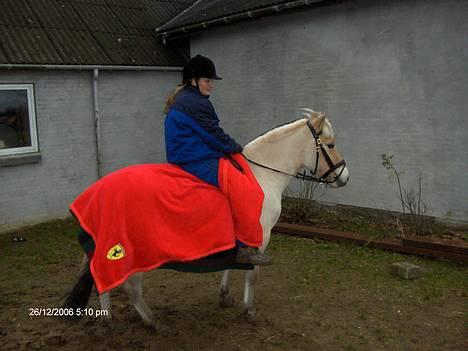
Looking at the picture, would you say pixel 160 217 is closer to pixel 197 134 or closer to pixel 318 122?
pixel 197 134

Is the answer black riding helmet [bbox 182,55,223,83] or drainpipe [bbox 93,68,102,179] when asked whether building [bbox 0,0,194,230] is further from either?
black riding helmet [bbox 182,55,223,83]

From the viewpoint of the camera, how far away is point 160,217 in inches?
146

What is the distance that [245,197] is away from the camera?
3.92m

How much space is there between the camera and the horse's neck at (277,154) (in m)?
4.41

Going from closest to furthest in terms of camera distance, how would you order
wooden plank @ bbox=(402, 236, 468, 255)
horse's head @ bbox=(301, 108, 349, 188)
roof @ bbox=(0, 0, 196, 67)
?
1. horse's head @ bbox=(301, 108, 349, 188)
2. wooden plank @ bbox=(402, 236, 468, 255)
3. roof @ bbox=(0, 0, 196, 67)

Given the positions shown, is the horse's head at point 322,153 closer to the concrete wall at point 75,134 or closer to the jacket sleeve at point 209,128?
the jacket sleeve at point 209,128

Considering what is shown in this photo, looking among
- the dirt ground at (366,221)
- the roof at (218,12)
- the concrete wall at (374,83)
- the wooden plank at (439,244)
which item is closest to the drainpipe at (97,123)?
the roof at (218,12)

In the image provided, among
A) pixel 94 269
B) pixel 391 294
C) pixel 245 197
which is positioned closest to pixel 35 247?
pixel 94 269

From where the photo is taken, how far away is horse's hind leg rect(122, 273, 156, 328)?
394cm

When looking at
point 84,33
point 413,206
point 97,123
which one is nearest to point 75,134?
point 97,123

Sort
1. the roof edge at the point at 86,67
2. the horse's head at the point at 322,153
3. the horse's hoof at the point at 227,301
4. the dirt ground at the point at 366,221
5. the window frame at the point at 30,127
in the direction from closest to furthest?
the horse's head at the point at 322,153 < the horse's hoof at the point at 227,301 < the dirt ground at the point at 366,221 < the roof edge at the point at 86,67 < the window frame at the point at 30,127

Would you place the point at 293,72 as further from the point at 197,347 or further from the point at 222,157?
the point at 197,347

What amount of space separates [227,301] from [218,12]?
6.66m

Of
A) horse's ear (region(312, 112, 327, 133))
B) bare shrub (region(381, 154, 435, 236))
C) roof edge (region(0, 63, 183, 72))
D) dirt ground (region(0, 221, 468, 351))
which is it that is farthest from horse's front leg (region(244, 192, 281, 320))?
roof edge (region(0, 63, 183, 72))
